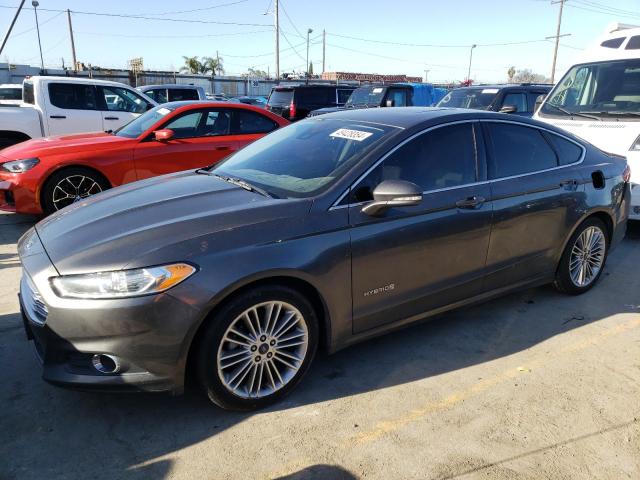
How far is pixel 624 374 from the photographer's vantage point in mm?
3285

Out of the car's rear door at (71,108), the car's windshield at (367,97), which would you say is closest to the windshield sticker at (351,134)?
the car's rear door at (71,108)

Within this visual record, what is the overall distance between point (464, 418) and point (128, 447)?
1789 mm

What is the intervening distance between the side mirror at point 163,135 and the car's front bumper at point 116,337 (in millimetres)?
4017

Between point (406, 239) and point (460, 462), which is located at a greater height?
point (406, 239)

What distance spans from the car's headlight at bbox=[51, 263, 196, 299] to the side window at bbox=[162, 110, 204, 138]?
4639 mm

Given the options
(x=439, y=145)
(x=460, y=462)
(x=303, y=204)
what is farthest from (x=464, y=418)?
(x=439, y=145)

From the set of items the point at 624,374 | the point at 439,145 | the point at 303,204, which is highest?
the point at 439,145

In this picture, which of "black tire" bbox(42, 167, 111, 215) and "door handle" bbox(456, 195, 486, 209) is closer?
"door handle" bbox(456, 195, 486, 209)

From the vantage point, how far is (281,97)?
53.4 ft

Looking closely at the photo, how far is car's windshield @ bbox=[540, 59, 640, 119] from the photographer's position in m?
6.51

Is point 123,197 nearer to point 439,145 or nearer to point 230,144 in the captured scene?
point 439,145

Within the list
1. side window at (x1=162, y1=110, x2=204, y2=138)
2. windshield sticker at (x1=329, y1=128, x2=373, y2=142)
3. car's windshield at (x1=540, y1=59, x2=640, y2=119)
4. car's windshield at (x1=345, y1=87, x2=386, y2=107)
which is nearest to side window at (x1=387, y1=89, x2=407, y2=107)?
car's windshield at (x1=345, y1=87, x2=386, y2=107)

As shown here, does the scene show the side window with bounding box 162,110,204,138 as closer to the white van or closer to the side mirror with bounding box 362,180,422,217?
the side mirror with bounding box 362,180,422,217

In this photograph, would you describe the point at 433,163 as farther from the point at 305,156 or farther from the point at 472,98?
the point at 472,98
